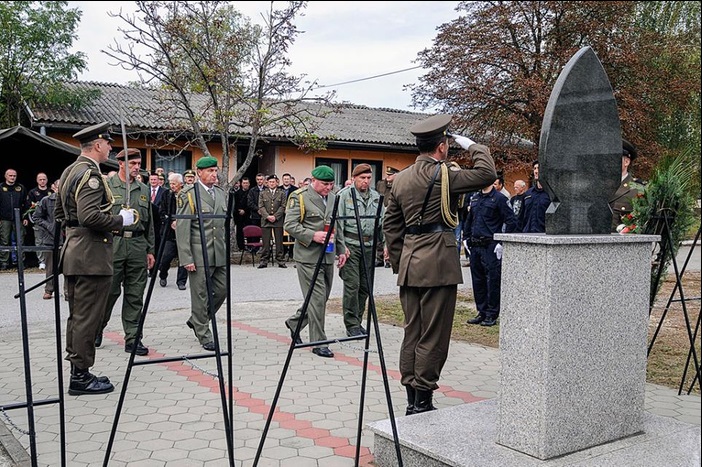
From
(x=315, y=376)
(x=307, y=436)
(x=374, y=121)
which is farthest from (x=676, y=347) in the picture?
(x=374, y=121)

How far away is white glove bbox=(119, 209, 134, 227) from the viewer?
18.9ft

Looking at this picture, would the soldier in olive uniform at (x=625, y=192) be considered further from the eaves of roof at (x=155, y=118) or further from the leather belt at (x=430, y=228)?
the eaves of roof at (x=155, y=118)

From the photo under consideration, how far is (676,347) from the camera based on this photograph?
8125mm

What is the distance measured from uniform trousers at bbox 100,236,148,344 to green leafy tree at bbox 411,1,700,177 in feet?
54.5

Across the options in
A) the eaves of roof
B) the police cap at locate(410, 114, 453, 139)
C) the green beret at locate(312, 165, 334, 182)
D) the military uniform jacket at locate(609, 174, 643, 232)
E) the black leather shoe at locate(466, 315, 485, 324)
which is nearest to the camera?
the police cap at locate(410, 114, 453, 139)

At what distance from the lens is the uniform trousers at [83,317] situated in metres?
5.70

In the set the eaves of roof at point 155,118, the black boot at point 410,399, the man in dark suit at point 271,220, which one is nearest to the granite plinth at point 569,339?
the black boot at point 410,399

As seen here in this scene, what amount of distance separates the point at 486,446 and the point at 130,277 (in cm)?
439

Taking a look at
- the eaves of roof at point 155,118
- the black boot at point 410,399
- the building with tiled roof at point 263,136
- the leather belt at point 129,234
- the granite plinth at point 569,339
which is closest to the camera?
the granite plinth at point 569,339

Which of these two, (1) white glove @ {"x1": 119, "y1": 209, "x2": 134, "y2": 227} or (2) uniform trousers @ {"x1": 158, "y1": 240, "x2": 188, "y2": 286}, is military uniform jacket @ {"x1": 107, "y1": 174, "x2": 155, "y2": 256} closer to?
(1) white glove @ {"x1": 119, "y1": 209, "x2": 134, "y2": 227}

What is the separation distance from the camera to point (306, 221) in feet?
24.3

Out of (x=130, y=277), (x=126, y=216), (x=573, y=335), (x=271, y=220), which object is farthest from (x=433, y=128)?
(x=271, y=220)

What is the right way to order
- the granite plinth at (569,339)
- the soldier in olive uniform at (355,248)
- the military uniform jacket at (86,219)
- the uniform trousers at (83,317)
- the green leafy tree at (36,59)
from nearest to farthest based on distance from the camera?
the granite plinth at (569,339) < the military uniform jacket at (86,219) < the uniform trousers at (83,317) < the soldier in olive uniform at (355,248) < the green leafy tree at (36,59)

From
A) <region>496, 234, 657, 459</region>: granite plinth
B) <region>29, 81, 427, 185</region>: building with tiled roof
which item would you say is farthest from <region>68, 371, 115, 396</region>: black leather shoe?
<region>29, 81, 427, 185</region>: building with tiled roof
